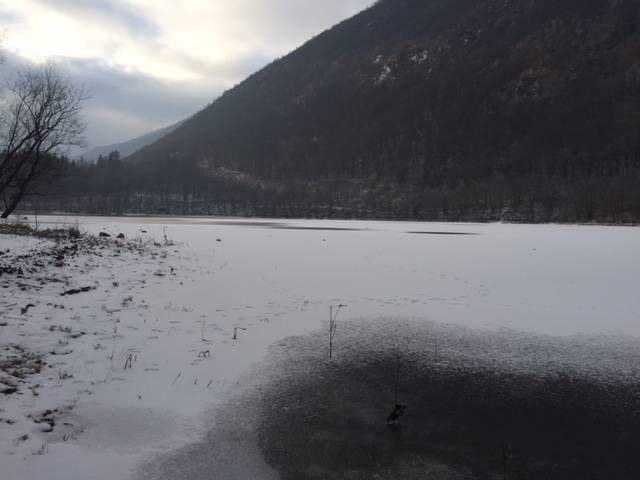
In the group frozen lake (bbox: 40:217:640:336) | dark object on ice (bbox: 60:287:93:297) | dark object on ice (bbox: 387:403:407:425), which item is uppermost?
dark object on ice (bbox: 60:287:93:297)

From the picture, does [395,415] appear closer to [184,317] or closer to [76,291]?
[184,317]

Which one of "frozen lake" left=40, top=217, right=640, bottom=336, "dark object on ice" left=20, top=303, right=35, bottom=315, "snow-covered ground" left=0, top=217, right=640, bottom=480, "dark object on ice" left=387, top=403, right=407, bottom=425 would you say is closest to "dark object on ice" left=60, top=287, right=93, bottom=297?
"snow-covered ground" left=0, top=217, right=640, bottom=480

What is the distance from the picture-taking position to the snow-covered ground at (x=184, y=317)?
5336 millimetres

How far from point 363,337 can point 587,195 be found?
120m

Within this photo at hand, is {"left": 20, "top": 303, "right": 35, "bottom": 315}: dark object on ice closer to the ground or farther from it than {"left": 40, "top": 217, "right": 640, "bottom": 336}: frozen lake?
→ farther from it

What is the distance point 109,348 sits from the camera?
26.1 feet

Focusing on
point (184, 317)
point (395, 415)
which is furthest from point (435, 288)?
point (395, 415)

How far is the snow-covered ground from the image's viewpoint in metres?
5.34

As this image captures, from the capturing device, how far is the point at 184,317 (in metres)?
10.4

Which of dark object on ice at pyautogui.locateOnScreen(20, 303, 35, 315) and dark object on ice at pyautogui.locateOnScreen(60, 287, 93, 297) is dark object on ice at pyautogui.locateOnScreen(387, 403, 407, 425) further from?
dark object on ice at pyautogui.locateOnScreen(60, 287, 93, 297)

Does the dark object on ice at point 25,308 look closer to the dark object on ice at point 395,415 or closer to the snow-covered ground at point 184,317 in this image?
the snow-covered ground at point 184,317

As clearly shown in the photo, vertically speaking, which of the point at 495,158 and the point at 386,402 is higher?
the point at 495,158

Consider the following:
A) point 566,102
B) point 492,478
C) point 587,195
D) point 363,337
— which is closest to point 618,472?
point 492,478

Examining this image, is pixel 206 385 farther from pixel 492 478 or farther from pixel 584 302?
pixel 584 302
